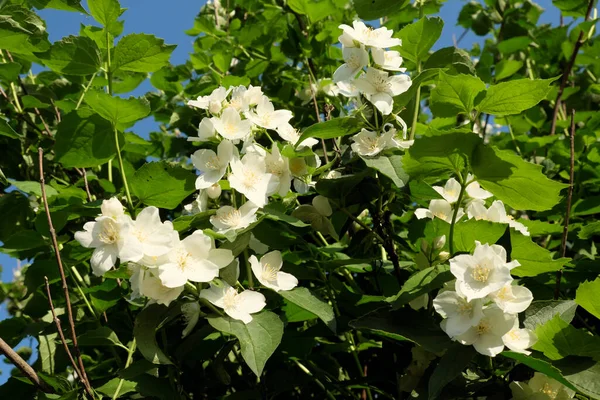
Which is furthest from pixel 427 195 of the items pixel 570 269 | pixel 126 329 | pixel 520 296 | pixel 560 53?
pixel 560 53

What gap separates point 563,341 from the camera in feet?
4.40

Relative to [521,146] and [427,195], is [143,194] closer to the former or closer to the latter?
[427,195]

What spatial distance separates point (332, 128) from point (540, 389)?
0.68 m

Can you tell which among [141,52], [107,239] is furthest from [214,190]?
[141,52]

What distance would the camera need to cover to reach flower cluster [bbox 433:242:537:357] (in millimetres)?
1275

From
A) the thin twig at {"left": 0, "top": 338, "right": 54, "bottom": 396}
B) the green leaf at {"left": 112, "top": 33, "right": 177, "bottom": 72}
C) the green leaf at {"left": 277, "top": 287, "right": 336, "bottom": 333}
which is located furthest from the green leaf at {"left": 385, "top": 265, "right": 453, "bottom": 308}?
the green leaf at {"left": 112, "top": 33, "right": 177, "bottom": 72}

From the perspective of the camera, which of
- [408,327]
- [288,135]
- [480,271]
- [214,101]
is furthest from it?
[288,135]

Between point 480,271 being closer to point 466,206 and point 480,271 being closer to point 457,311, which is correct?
point 457,311

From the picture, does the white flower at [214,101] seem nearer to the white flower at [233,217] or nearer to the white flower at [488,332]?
the white flower at [233,217]

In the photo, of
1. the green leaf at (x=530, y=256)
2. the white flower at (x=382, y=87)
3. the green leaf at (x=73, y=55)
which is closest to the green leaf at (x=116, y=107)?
the green leaf at (x=73, y=55)

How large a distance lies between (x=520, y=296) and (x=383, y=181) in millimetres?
407

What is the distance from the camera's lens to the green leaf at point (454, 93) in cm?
140

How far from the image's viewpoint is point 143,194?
1.58m

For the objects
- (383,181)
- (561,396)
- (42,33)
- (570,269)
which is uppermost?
(42,33)
